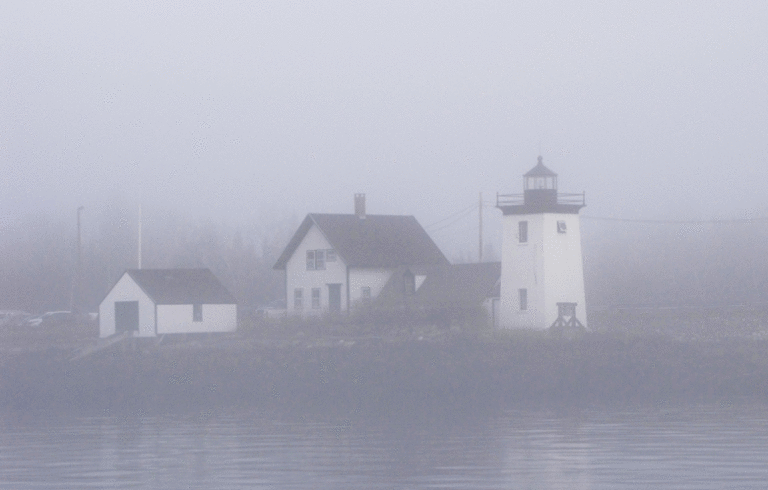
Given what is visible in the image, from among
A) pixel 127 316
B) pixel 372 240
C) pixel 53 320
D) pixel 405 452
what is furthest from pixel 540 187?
pixel 53 320

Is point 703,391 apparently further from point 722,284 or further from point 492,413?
point 722,284

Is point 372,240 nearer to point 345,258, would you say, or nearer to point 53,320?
point 345,258

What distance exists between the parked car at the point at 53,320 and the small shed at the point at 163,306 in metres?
9.00

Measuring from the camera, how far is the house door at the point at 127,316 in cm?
4900

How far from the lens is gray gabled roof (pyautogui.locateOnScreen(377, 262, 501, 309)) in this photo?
151 feet

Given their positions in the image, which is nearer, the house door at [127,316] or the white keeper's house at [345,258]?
the house door at [127,316]

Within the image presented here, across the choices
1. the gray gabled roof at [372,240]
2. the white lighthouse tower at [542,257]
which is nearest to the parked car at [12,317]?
the gray gabled roof at [372,240]

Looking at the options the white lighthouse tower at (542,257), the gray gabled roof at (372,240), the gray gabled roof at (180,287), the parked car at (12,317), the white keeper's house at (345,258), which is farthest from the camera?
the parked car at (12,317)

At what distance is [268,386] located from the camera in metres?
37.4

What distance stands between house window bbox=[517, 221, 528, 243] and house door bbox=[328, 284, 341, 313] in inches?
384

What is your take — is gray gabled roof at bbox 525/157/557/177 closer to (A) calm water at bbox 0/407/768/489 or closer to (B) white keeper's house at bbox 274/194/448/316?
(B) white keeper's house at bbox 274/194/448/316

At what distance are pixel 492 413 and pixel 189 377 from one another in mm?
12527

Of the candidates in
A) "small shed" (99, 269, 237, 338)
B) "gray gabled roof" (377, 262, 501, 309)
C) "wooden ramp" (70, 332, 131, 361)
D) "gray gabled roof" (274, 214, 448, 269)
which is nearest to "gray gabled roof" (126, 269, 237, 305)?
"small shed" (99, 269, 237, 338)

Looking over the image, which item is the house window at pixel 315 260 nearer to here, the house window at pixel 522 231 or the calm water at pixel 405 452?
the house window at pixel 522 231
